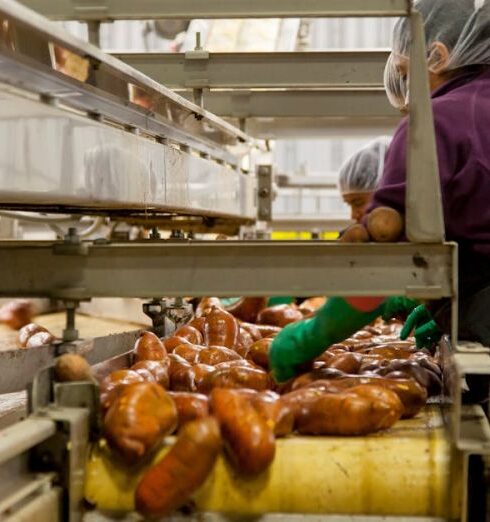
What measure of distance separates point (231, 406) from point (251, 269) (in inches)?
10.0

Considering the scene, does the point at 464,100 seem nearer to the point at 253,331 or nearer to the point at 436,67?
the point at 436,67

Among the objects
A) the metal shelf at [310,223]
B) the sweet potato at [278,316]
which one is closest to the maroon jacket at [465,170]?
the sweet potato at [278,316]

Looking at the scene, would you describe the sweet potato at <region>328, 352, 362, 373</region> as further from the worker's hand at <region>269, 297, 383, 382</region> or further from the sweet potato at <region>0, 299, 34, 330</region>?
the sweet potato at <region>0, 299, 34, 330</region>

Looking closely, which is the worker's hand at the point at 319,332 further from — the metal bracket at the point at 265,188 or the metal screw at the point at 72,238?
the metal bracket at the point at 265,188

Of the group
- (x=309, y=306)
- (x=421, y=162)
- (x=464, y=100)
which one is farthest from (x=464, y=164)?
(x=309, y=306)

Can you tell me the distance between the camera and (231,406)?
151 cm

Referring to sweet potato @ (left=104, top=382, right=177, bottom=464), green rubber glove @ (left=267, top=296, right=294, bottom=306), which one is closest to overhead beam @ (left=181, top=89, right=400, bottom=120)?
green rubber glove @ (left=267, top=296, right=294, bottom=306)

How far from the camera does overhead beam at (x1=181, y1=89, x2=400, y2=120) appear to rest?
13.4 ft

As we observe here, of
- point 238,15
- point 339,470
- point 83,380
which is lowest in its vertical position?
point 339,470

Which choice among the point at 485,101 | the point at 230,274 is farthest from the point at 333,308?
the point at 485,101

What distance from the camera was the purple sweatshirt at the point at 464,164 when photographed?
1.78 metres

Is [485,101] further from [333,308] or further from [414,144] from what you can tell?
[333,308]

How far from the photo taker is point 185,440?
1431mm

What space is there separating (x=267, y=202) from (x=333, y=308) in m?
3.57
